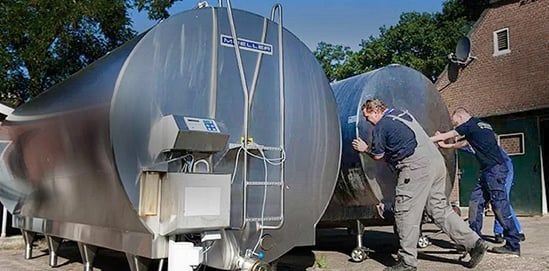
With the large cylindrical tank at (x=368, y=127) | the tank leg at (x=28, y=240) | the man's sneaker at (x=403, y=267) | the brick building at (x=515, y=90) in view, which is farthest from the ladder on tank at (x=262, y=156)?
the brick building at (x=515, y=90)

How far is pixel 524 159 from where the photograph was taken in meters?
12.8

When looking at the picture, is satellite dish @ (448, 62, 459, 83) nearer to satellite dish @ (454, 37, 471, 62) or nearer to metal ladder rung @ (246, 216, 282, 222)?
satellite dish @ (454, 37, 471, 62)

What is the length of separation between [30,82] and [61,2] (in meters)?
1.97

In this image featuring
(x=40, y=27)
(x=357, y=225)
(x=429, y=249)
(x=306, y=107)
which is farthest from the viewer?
(x=40, y=27)

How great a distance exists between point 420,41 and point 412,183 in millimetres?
25765

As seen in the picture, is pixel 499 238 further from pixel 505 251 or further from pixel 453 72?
pixel 453 72

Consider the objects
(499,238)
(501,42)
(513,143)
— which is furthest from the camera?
(501,42)

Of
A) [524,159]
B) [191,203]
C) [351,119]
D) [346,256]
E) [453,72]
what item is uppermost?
[453,72]

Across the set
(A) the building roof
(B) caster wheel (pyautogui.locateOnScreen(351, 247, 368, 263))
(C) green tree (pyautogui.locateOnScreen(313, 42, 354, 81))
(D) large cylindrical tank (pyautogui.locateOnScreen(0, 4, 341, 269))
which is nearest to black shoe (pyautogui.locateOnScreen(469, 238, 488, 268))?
(B) caster wheel (pyautogui.locateOnScreen(351, 247, 368, 263))

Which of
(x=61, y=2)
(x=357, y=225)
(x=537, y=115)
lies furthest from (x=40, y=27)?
(x=537, y=115)

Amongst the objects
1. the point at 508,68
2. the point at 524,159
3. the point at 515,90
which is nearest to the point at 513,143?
the point at 524,159

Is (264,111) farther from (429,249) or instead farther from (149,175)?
(429,249)

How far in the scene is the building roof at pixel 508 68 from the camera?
12.9 m

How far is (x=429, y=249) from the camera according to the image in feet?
20.4
